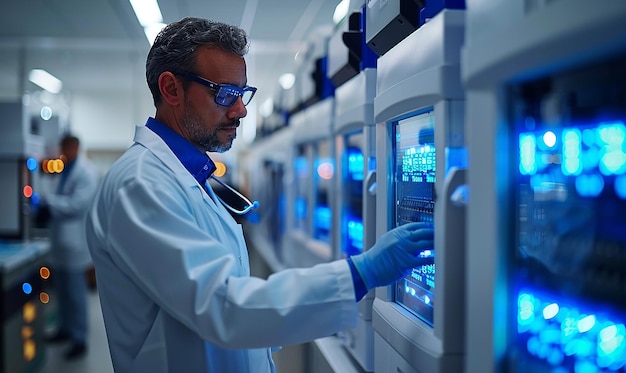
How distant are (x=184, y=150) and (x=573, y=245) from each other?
106 cm

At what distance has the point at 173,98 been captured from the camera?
1.47 metres

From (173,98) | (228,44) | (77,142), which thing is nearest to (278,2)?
(228,44)

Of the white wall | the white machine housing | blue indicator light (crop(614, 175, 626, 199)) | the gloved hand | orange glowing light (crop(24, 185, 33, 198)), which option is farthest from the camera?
the white wall

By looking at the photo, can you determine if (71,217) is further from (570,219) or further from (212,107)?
(570,219)

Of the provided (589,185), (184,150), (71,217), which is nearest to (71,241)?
(71,217)

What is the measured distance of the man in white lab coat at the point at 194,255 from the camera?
1138 millimetres

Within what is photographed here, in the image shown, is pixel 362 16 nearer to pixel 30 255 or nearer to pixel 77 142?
A: pixel 30 255

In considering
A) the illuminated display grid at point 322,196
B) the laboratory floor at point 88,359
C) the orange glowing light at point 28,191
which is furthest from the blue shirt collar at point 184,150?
the laboratory floor at point 88,359

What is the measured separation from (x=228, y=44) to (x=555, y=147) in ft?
3.15

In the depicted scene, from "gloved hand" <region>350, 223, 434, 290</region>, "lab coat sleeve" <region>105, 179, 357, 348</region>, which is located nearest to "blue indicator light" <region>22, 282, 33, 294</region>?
"lab coat sleeve" <region>105, 179, 357, 348</region>

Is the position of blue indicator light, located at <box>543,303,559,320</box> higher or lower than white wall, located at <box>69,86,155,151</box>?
lower

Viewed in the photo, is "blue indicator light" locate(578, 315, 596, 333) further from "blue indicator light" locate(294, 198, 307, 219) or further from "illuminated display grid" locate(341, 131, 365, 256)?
"blue indicator light" locate(294, 198, 307, 219)

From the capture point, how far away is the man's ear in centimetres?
145

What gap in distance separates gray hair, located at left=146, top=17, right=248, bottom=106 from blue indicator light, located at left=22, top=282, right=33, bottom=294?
2.66 m
